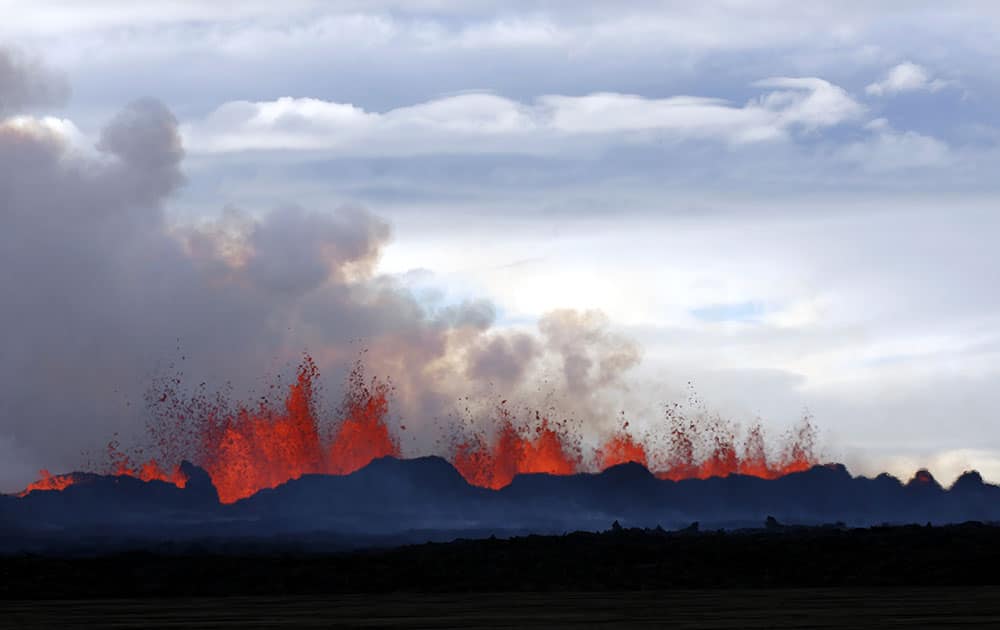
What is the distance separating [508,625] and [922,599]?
70345 mm

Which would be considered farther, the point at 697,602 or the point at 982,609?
the point at 697,602

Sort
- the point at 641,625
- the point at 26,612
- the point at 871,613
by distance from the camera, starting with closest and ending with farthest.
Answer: the point at 641,625 < the point at 871,613 < the point at 26,612

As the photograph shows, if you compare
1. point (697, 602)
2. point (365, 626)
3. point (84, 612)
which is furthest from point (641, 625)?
point (84, 612)

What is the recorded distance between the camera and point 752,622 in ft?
367

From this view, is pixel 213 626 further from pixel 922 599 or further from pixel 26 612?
pixel 922 599

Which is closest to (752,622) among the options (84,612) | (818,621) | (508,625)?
(818,621)

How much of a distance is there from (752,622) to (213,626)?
1628 inches

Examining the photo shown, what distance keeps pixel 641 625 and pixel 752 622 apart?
907 centimetres

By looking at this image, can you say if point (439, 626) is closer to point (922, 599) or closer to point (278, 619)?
point (278, 619)

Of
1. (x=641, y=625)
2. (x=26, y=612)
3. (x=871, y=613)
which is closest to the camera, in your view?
(x=641, y=625)

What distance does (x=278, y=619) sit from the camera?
5025 inches

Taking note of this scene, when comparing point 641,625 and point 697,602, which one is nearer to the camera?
point 641,625

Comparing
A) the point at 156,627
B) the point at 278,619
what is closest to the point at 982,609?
the point at 278,619

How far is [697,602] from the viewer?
167m
